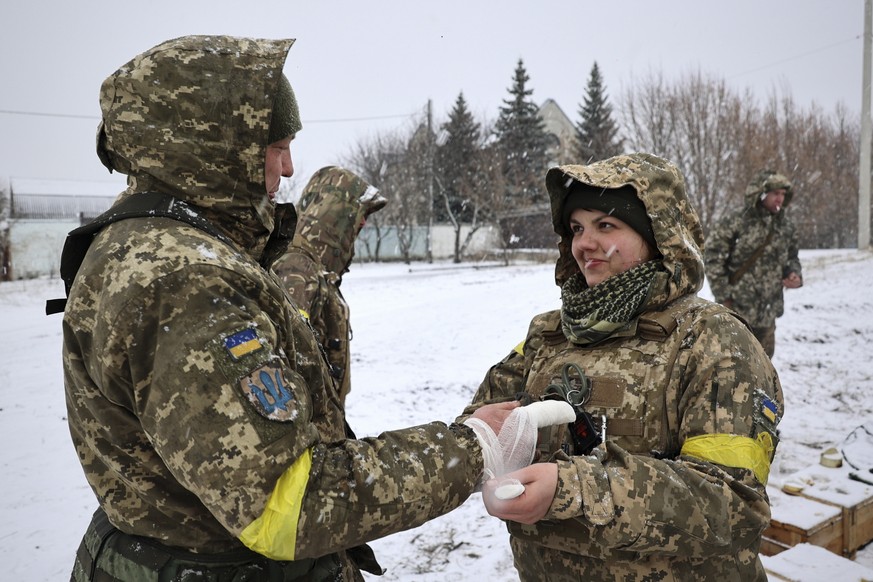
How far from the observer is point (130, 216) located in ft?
4.80

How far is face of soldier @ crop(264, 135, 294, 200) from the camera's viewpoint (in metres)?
1.78

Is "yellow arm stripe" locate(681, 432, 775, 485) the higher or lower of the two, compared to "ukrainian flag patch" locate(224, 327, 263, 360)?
lower

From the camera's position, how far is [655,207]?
219 centimetres

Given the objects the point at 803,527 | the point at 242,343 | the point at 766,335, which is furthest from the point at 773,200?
the point at 242,343

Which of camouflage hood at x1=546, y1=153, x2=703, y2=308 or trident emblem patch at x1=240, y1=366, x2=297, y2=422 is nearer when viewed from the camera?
trident emblem patch at x1=240, y1=366, x2=297, y2=422

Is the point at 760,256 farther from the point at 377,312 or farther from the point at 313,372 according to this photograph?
the point at 377,312

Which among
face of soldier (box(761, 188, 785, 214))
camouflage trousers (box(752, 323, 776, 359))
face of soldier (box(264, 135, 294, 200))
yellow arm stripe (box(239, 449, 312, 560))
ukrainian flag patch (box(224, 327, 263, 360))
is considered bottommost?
camouflage trousers (box(752, 323, 776, 359))

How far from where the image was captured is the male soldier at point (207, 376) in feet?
4.18

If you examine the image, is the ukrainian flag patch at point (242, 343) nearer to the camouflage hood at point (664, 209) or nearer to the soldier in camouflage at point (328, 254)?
the camouflage hood at point (664, 209)

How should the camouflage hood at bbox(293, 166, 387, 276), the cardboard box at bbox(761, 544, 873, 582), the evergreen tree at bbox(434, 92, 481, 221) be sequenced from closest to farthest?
the cardboard box at bbox(761, 544, 873, 582)
the camouflage hood at bbox(293, 166, 387, 276)
the evergreen tree at bbox(434, 92, 481, 221)

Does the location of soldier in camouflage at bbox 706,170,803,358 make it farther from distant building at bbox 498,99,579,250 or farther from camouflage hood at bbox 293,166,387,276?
distant building at bbox 498,99,579,250

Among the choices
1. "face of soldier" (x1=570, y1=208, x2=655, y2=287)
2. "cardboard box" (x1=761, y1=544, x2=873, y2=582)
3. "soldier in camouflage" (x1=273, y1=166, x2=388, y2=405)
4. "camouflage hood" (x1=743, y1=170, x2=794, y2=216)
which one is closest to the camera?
"face of soldier" (x1=570, y1=208, x2=655, y2=287)

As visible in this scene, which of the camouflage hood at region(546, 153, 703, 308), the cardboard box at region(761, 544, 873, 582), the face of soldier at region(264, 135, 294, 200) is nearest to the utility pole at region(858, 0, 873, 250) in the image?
the cardboard box at region(761, 544, 873, 582)

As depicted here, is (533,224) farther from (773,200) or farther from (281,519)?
(281,519)
